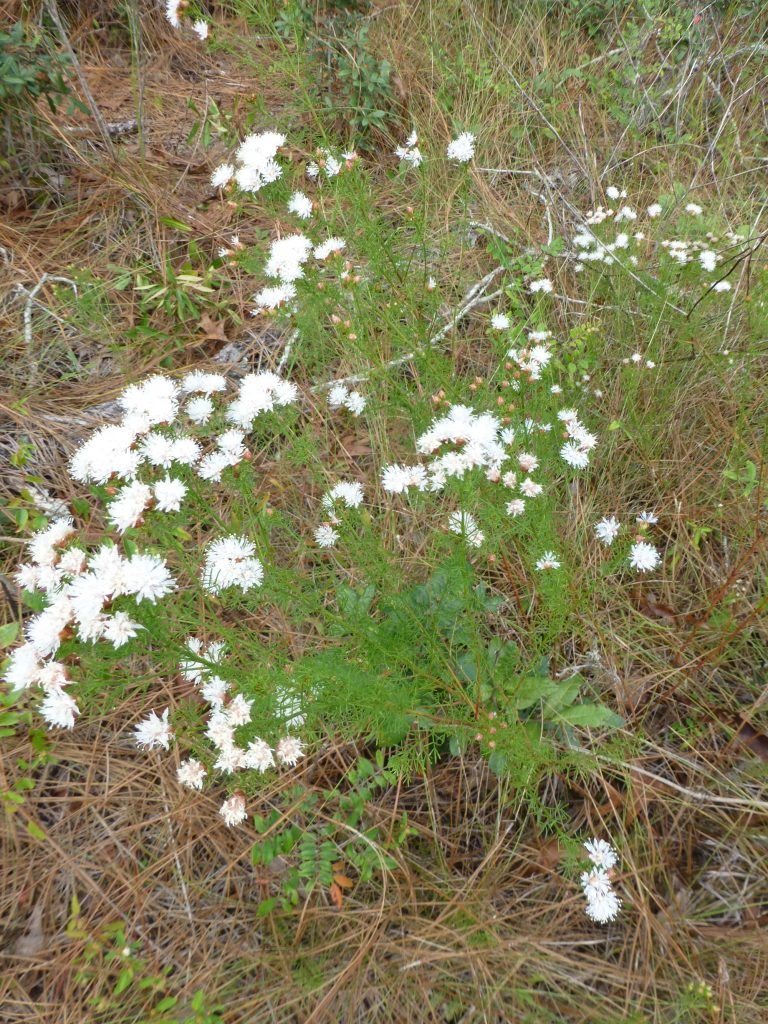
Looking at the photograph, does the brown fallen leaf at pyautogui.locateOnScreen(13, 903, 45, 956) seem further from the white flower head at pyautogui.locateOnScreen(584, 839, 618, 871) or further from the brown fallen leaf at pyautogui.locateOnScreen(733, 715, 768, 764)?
the brown fallen leaf at pyautogui.locateOnScreen(733, 715, 768, 764)

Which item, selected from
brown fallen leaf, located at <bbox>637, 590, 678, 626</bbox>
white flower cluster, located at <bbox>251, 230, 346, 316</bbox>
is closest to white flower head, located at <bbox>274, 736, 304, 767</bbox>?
brown fallen leaf, located at <bbox>637, 590, 678, 626</bbox>

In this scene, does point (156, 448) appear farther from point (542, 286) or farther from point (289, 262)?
point (542, 286)

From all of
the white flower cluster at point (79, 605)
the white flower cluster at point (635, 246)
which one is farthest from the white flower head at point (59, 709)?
the white flower cluster at point (635, 246)

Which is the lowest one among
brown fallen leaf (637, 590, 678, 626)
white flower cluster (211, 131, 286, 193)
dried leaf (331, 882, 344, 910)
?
dried leaf (331, 882, 344, 910)

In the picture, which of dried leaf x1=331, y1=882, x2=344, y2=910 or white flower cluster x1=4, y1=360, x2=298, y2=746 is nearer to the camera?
white flower cluster x1=4, y1=360, x2=298, y2=746

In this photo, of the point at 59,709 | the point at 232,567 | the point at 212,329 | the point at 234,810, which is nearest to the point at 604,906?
the point at 234,810

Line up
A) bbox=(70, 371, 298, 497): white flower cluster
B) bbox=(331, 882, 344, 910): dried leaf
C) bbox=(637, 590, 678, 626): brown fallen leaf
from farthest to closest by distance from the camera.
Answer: bbox=(637, 590, 678, 626): brown fallen leaf < bbox=(331, 882, 344, 910): dried leaf < bbox=(70, 371, 298, 497): white flower cluster

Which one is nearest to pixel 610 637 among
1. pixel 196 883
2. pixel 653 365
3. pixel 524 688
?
pixel 524 688

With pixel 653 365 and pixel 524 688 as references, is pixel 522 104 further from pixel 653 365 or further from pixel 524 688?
pixel 524 688

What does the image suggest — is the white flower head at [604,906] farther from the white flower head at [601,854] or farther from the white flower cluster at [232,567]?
the white flower cluster at [232,567]
